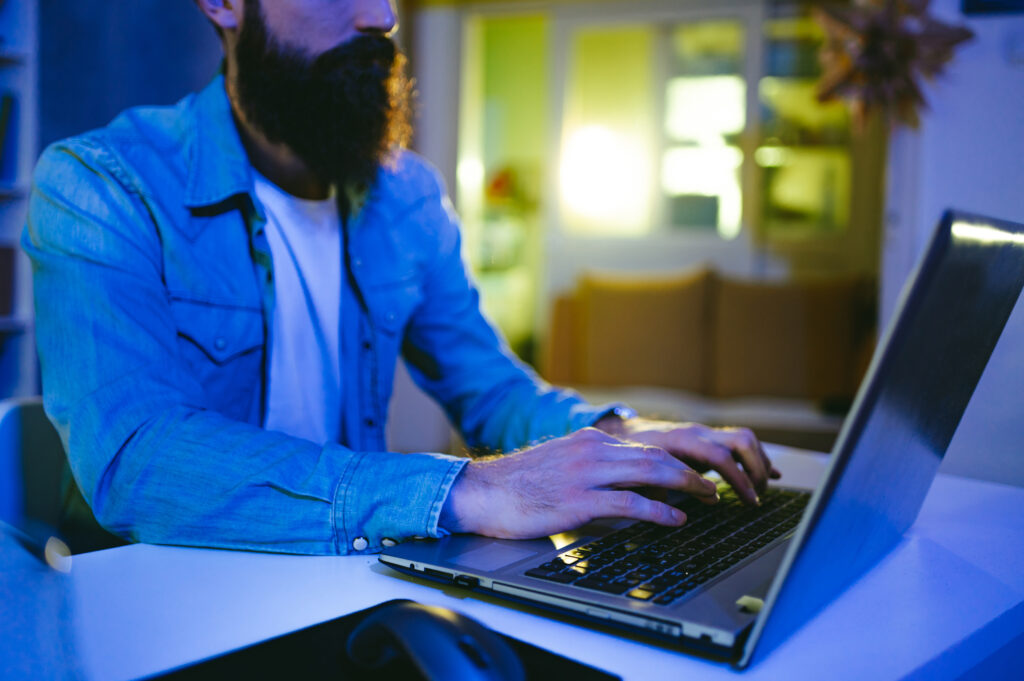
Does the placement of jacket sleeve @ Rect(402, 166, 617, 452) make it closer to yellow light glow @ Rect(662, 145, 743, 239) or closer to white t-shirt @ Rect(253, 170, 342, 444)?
white t-shirt @ Rect(253, 170, 342, 444)

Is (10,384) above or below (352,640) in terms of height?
below

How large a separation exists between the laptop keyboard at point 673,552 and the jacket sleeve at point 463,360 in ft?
1.27

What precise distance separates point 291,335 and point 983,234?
85 centimetres

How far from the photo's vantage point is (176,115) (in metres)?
1.03

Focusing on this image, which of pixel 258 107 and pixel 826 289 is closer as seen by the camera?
pixel 258 107

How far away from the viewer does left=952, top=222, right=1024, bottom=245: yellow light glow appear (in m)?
0.39

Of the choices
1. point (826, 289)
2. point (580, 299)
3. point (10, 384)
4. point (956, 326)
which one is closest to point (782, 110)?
point (826, 289)

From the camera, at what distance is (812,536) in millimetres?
387

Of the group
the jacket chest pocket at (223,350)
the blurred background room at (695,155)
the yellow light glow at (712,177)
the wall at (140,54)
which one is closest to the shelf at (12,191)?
the blurred background room at (695,155)

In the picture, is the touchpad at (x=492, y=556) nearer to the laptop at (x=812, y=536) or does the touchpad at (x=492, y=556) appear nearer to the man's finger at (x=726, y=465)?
the laptop at (x=812, y=536)

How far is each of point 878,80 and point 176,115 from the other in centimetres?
185

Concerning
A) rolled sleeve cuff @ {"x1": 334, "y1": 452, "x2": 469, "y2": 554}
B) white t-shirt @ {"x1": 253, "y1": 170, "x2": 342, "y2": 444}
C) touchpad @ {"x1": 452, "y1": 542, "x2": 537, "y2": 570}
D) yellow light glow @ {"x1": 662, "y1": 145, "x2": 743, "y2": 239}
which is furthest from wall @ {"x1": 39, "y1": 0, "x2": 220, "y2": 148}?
yellow light glow @ {"x1": 662, "y1": 145, "x2": 743, "y2": 239}

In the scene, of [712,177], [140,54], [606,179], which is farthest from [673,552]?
[606,179]

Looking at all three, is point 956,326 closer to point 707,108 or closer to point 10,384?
point 10,384
